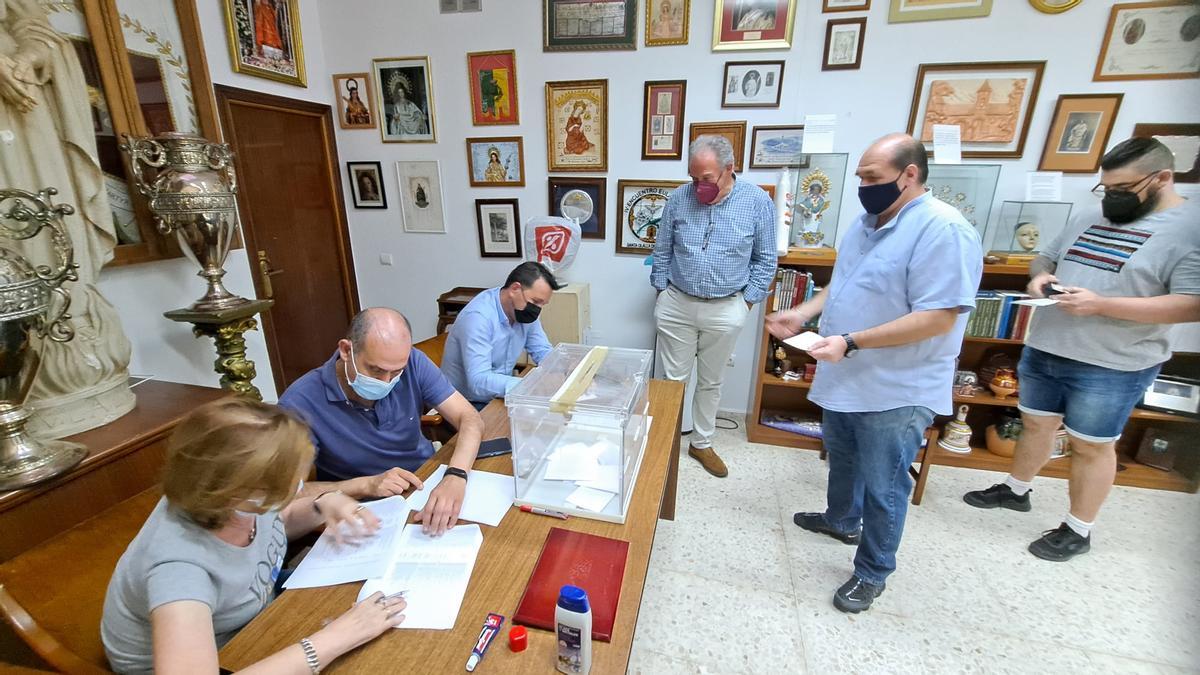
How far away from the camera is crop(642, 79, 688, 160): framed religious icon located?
8.67 ft

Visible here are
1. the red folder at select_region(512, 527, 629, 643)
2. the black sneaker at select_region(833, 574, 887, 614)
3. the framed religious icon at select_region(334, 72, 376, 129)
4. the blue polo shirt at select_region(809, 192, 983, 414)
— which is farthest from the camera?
the framed religious icon at select_region(334, 72, 376, 129)

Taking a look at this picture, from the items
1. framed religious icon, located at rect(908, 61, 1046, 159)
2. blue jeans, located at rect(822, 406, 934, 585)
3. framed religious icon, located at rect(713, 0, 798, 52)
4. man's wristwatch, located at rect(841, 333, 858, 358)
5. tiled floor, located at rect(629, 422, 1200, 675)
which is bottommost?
tiled floor, located at rect(629, 422, 1200, 675)

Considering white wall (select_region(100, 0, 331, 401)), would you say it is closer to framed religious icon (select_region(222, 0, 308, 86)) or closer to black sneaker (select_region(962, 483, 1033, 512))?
framed religious icon (select_region(222, 0, 308, 86))

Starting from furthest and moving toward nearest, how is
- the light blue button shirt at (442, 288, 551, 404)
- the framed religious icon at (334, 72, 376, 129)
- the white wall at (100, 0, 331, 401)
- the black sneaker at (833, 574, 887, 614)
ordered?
the framed religious icon at (334, 72, 376, 129) → the white wall at (100, 0, 331, 401) → the light blue button shirt at (442, 288, 551, 404) → the black sneaker at (833, 574, 887, 614)

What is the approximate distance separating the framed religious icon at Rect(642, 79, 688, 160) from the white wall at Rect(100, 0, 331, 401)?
2070 millimetres

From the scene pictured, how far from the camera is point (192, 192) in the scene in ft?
6.09

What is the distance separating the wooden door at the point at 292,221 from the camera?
264 centimetres

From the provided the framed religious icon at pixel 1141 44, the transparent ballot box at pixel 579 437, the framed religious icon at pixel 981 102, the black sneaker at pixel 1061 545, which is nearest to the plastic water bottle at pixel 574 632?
the transparent ballot box at pixel 579 437

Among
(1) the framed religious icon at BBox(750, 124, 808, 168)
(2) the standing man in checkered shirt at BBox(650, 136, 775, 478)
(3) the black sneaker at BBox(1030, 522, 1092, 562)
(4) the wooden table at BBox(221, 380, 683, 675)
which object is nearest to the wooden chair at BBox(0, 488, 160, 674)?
(4) the wooden table at BBox(221, 380, 683, 675)

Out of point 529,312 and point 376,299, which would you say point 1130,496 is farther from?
point 376,299

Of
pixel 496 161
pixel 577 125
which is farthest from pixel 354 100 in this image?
pixel 577 125

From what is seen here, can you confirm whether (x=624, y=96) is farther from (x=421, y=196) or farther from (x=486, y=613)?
(x=486, y=613)

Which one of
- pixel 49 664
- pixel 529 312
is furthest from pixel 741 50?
pixel 49 664

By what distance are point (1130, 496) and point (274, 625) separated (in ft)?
11.1
